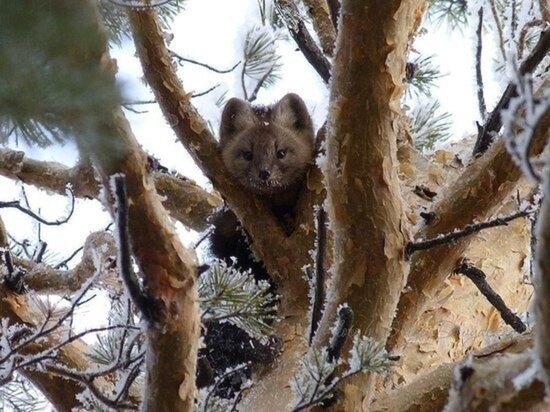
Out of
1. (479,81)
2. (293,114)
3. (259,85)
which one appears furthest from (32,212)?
(259,85)

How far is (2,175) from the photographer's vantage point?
2.62m

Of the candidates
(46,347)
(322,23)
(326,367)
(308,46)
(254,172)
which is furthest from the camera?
(322,23)

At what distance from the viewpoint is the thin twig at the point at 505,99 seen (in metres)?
1.67

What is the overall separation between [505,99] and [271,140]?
4.25 feet

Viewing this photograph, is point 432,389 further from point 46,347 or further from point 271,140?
point 271,140

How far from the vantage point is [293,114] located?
307cm

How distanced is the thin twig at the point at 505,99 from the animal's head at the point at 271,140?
756mm

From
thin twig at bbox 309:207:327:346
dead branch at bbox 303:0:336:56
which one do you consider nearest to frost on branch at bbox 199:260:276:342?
thin twig at bbox 309:207:327:346

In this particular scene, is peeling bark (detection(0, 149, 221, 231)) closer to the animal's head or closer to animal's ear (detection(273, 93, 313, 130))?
the animal's head

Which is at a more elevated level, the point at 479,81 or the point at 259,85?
the point at 259,85

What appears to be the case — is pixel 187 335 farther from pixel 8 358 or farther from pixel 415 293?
pixel 415 293

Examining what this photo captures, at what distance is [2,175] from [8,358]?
4.26ft

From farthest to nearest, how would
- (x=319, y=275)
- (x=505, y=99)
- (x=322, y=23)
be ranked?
(x=322, y=23) < (x=505, y=99) < (x=319, y=275)

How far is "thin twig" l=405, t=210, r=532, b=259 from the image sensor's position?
1.49 meters
